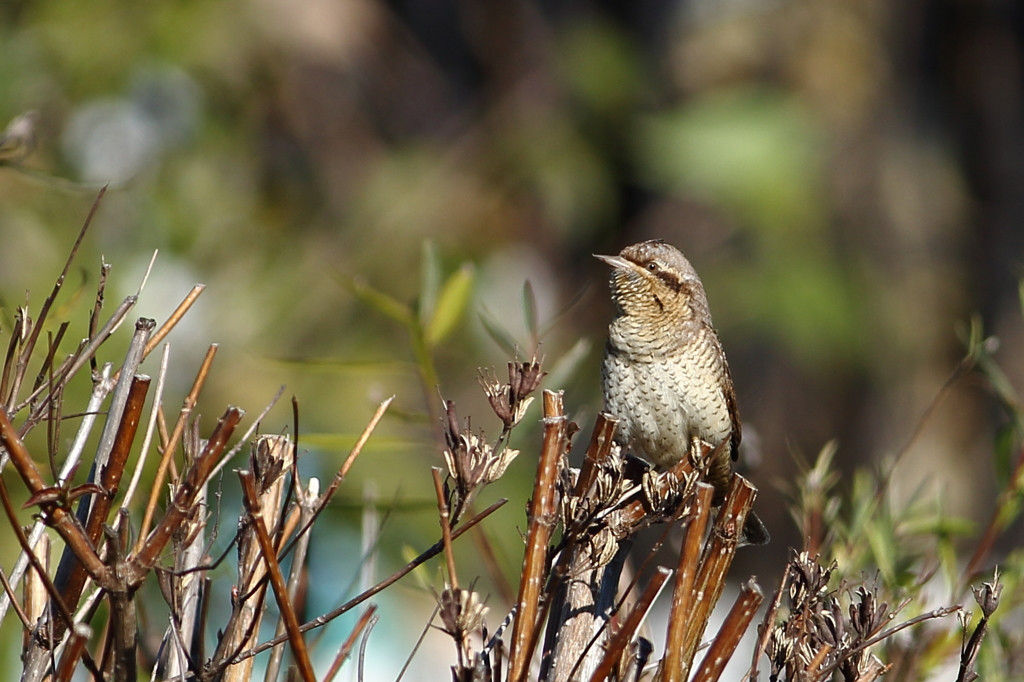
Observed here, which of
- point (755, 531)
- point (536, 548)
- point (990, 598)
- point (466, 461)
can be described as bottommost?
point (755, 531)

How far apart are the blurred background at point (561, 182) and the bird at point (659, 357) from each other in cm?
236

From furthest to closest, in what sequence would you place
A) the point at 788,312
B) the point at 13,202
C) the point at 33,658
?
the point at 788,312 → the point at 13,202 → the point at 33,658

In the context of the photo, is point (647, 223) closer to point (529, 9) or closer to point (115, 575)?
point (529, 9)

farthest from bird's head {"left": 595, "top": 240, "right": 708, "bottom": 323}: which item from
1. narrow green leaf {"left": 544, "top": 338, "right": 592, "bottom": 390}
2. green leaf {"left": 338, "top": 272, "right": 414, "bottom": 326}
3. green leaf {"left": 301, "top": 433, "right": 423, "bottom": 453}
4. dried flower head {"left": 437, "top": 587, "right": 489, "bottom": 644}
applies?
dried flower head {"left": 437, "top": 587, "right": 489, "bottom": 644}

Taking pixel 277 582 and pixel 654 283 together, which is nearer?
pixel 277 582

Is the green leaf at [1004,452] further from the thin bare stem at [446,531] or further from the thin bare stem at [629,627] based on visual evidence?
the thin bare stem at [446,531]

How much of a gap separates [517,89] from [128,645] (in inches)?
268

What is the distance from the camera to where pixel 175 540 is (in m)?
1.26

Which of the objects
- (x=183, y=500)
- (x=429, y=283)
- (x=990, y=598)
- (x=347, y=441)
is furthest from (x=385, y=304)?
(x=990, y=598)

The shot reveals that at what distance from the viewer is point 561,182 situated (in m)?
7.09

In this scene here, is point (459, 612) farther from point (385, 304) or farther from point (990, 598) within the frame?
point (385, 304)

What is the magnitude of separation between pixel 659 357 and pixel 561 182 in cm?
475

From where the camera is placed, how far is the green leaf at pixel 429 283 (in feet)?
7.72

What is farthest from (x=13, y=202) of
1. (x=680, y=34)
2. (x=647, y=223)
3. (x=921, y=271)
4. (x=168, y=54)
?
(x=921, y=271)
